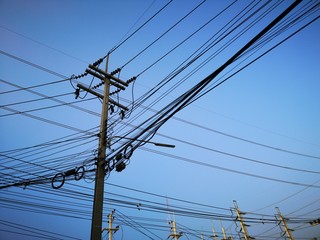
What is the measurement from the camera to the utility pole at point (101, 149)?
670cm

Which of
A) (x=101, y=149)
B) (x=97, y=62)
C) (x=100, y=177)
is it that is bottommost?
(x=100, y=177)

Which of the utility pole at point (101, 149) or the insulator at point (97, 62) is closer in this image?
the utility pole at point (101, 149)

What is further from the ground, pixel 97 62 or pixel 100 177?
pixel 97 62

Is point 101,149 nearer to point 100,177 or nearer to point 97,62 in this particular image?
point 100,177

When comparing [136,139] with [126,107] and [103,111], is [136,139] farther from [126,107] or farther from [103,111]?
[126,107]

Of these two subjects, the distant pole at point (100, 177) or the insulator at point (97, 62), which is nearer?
the distant pole at point (100, 177)

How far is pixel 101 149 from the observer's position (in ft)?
27.7

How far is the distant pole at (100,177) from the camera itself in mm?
6633

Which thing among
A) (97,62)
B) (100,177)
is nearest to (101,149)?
(100,177)

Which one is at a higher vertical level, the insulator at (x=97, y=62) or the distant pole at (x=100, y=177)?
the insulator at (x=97, y=62)

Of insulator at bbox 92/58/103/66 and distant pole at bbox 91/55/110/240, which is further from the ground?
insulator at bbox 92/58/103/66

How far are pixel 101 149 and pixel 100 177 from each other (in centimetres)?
119

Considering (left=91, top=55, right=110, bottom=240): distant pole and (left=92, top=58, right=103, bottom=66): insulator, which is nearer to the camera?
(left=91, top=55, right=110, bottom=240): distant pole

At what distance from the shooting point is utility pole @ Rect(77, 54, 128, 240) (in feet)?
22.0
